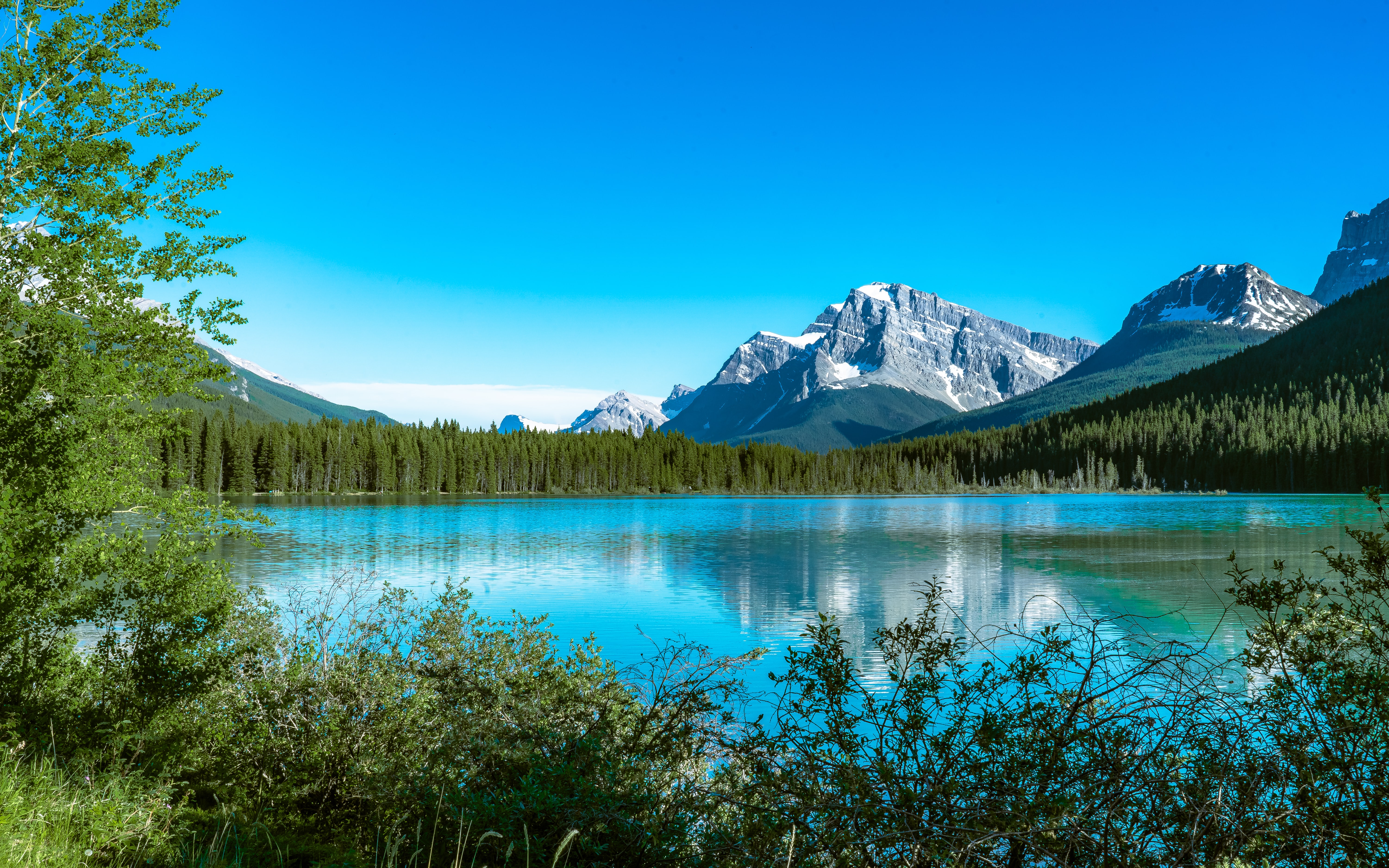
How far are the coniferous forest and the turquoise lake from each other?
60.7 metres

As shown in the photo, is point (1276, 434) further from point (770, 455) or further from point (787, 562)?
point (787, 562)

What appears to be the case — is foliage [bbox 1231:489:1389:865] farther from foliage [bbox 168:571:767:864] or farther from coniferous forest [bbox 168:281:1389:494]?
coniferous forest [bbox 168:281:1389:494]

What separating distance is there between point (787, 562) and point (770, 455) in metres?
158

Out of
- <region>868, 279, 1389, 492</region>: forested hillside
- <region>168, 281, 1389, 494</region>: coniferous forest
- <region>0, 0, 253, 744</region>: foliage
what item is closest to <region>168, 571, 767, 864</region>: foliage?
<region>0, 0, 253, 744</region>: foliage

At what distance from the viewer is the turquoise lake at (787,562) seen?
25.2 m

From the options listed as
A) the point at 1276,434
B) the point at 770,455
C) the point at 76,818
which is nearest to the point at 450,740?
the point at 76,818

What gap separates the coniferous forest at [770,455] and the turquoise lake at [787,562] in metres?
60.7

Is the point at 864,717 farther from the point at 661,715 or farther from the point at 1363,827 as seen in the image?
the point at 1363,827

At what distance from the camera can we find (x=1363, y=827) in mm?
4898

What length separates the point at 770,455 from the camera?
198375 mm

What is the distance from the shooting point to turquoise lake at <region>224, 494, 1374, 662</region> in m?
25.2

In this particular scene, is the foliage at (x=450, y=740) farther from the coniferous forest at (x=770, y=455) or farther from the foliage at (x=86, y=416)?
the coniferous forest at (x=770, y=455)

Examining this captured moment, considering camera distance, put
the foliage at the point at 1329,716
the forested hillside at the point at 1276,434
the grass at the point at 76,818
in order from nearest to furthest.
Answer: the foliage at the point at 1329,716 → the grass at the point at 76,818 → the forested hillside at the point at 1276,434

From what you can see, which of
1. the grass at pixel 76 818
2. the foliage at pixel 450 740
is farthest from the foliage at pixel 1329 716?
the grass at pixel 76 818
